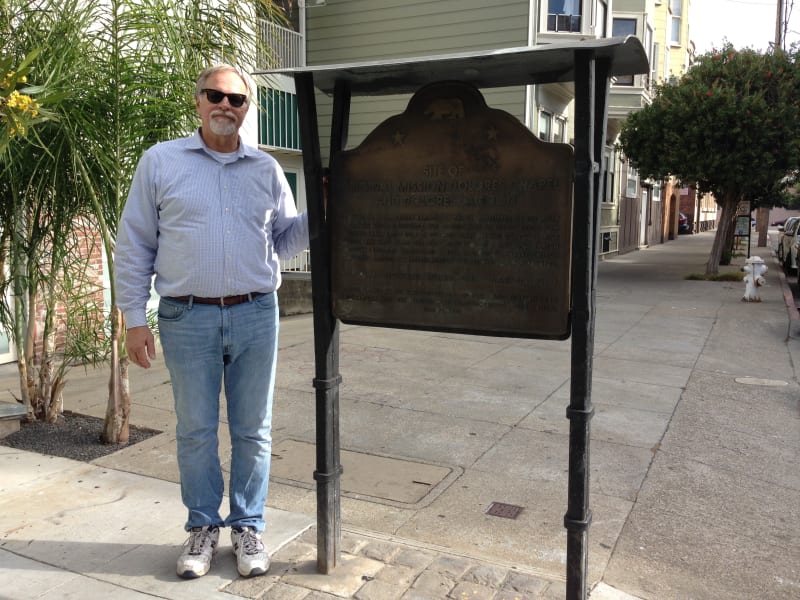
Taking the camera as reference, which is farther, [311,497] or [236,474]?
[311,497]

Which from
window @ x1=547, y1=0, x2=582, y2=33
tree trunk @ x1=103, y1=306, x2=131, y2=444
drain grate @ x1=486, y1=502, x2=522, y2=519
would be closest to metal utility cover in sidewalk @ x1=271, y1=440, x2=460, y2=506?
drain grate @ x1=486, y1=502, x2=522, y2=519

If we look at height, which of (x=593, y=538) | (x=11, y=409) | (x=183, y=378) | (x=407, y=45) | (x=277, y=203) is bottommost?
(x=593, y=538)

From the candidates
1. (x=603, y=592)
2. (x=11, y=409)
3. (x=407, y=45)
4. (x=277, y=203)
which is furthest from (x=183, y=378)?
(x=407, y=45)

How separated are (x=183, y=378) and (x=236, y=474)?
51 centimetres

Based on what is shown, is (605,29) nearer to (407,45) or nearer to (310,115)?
(407,45)

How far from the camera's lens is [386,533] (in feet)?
12.3

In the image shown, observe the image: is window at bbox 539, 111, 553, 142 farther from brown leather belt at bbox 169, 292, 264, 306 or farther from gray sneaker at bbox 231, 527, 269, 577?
gray sneaker at bbox 231, 527, 269, 577

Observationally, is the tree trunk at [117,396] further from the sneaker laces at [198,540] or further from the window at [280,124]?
the window at [280,124]

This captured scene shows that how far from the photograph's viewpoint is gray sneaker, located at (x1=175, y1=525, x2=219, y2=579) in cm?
309

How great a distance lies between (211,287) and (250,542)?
1.13 metres

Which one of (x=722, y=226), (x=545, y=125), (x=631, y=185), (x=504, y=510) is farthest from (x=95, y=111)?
(x=631, y=185)

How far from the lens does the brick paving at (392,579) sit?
9.84 feet

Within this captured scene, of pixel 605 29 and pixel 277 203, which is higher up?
pixel 605 29

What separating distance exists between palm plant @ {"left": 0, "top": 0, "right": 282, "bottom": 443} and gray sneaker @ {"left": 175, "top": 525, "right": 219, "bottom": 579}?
156 centimetres
